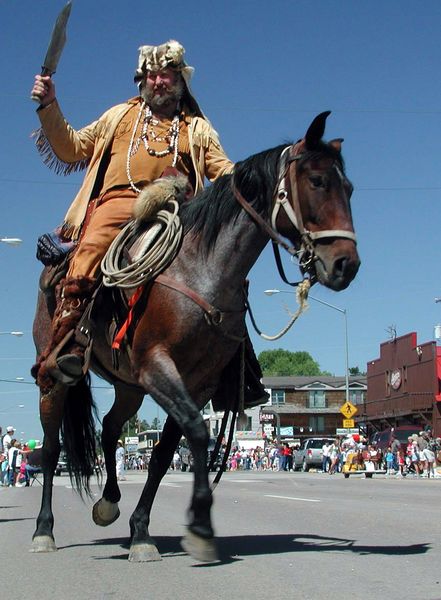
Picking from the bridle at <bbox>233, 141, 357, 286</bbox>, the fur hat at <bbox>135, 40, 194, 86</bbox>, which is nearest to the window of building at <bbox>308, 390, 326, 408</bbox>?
the fur hat at <bbox>135, 40, 194, 86</bbox>

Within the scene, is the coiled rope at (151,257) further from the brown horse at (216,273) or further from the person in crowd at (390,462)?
the person in crowd at (390,462)

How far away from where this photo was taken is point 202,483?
551 cm

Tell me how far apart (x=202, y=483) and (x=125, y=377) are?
149cm

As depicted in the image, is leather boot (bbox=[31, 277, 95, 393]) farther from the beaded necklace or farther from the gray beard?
the gray beard

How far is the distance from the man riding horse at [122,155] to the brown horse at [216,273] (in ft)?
1.34

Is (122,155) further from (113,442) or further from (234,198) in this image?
(113,442)

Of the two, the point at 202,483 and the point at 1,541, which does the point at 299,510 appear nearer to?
the point at 1,541

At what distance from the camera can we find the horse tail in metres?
7.71

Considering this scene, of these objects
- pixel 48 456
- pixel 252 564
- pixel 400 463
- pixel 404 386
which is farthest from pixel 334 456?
pixel 252 564

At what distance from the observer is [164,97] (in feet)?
23.6

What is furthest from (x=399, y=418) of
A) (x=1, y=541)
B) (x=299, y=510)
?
(x=1, y=541)

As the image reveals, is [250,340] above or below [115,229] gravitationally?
below

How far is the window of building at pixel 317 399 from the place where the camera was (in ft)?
340

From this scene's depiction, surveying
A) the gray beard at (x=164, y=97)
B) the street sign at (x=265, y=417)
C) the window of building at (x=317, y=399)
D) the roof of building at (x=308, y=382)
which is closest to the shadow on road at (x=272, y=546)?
the gray beard at (x=164, y=97)
